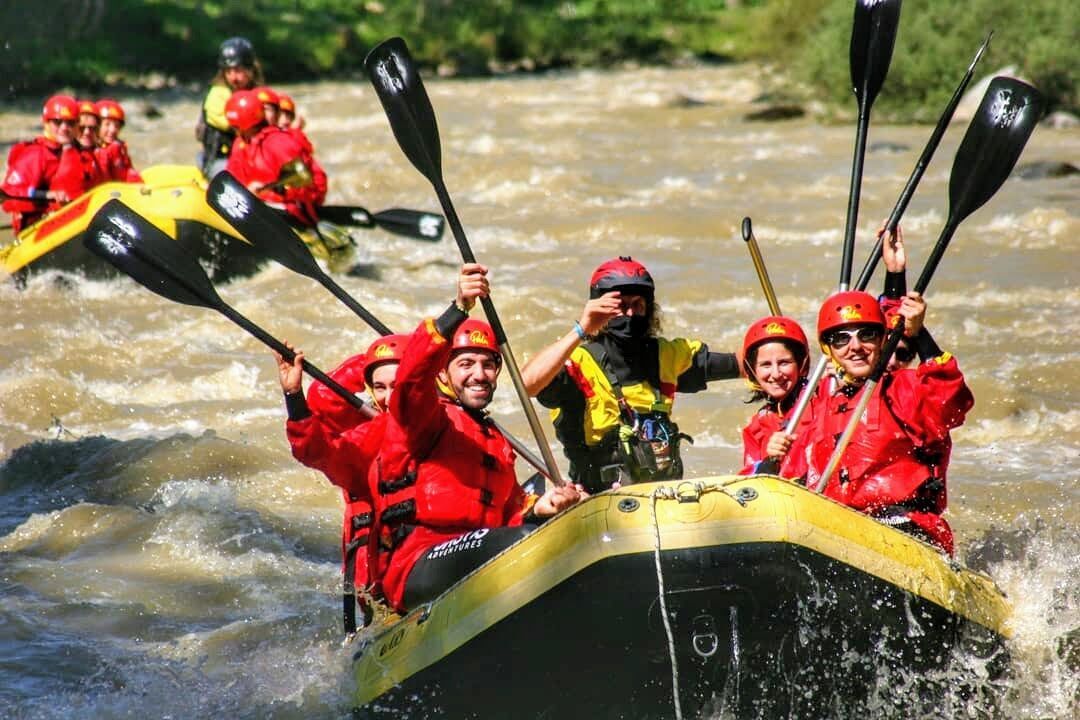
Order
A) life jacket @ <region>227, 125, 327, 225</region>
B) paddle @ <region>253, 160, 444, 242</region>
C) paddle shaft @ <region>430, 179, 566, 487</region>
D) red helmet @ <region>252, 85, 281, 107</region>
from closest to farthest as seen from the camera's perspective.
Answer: paddle shaft @ <region>430, 179, 566, 487</region>, paddle @ <region>253, 160, 444, 242</region>, life jacket @ <region>227, 125, 327, 225</region>, red helmet @ <region>252, 85, 281, 107</region>

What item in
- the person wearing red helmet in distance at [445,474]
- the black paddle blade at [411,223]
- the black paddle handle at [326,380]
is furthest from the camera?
the black paddle blade at [411,223]

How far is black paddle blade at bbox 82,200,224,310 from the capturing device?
5.43 meters

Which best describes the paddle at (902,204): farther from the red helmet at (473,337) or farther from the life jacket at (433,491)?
the life jacket at (433,491)

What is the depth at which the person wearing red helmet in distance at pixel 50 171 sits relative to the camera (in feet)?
37.2

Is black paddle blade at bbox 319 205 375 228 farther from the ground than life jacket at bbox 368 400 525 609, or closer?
farther from the ground

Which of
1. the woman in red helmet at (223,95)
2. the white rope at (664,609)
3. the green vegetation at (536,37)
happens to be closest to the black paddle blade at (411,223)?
the woman in red helmet at (223,95)

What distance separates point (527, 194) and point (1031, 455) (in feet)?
26.6

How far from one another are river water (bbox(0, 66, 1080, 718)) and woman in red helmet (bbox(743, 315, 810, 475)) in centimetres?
89

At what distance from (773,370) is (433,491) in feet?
4.27

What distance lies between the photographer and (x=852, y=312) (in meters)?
4.73

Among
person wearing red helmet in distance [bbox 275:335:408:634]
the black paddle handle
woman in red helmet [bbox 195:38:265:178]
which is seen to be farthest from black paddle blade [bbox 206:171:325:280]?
woman in red helmet [bbox 195:38:265:178]

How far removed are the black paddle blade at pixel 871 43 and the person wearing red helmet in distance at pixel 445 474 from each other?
7.96 feet

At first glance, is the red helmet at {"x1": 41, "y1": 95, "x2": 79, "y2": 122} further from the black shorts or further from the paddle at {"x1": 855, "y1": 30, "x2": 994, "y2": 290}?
the black shorts

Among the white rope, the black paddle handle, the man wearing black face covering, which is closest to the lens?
the white rope
